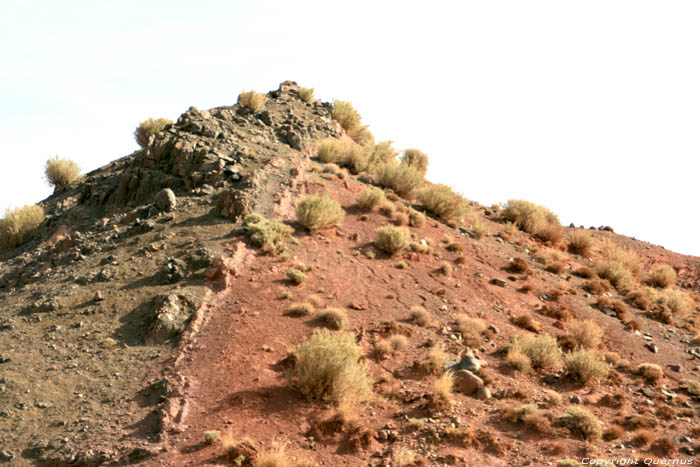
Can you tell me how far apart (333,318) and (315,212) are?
4.04 meters

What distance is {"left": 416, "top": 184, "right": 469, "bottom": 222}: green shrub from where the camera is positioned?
18797 mm

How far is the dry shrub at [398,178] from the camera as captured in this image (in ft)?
64.5

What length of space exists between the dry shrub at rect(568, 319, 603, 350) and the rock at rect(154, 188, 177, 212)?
11.6 m

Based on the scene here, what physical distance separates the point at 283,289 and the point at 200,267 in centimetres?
204

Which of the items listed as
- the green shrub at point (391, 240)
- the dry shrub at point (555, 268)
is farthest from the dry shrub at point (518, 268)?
the green shrub at point (391, 240)

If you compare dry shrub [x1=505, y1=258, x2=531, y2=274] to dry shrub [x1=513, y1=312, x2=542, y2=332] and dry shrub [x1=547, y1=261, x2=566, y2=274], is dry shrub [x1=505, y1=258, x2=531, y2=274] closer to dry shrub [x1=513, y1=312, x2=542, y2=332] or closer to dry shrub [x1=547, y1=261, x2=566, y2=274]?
dry shrub [x1=547, y1=261, x2=566, y2=274]

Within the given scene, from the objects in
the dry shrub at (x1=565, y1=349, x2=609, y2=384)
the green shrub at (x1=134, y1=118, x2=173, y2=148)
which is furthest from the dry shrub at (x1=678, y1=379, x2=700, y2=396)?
the green shrub at (x1=134, y1=118, x2=173, y2=148)

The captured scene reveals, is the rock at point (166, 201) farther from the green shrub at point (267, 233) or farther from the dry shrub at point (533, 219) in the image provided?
the dry shrub at point (533, 219)

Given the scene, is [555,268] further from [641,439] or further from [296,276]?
[296,276]

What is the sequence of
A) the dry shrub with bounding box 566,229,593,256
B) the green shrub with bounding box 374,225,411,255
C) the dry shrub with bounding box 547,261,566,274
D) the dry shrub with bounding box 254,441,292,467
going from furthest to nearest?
the dry shrub with bounding box 566,229,593,256 < the dry shrub with bounding box 547,261,566,274 < the green shrub with bounding box 374,225,411,255 < the dry shrub with bounding box 254,441,292,467

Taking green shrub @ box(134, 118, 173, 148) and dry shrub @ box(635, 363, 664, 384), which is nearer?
dry shrub @ box(635, 363, 664, 384)

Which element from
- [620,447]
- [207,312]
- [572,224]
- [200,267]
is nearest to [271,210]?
[200,267]

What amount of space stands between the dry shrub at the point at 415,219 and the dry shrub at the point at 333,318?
626 cm

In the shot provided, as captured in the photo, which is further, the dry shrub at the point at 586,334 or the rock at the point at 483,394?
the dry shrub at the point at 586,334
